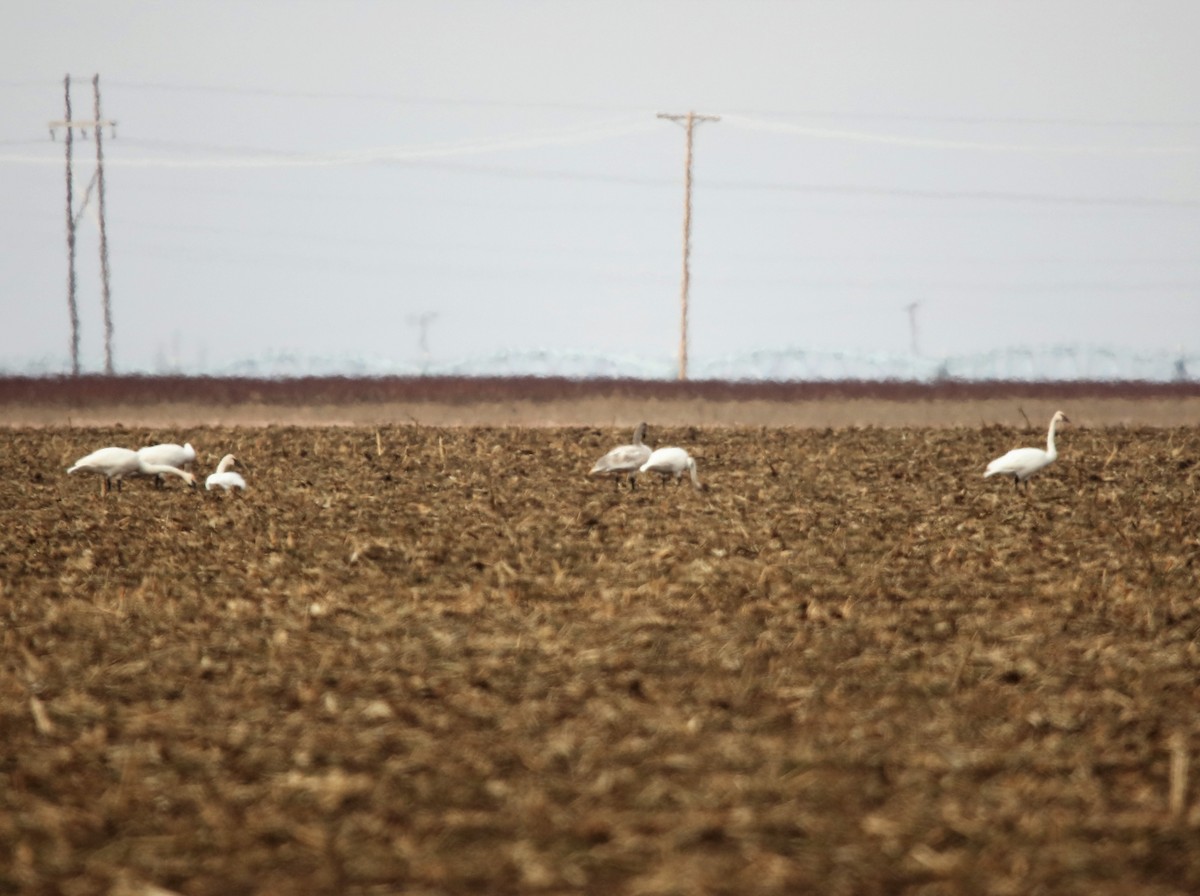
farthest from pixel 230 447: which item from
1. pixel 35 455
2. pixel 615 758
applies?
pixel 615 758

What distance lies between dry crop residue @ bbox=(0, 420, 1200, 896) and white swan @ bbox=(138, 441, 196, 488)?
2589 mm

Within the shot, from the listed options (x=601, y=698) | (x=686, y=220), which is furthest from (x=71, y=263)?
(x=601, y=698)

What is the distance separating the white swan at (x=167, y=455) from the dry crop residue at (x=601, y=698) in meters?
2.59

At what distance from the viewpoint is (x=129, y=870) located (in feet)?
21.7

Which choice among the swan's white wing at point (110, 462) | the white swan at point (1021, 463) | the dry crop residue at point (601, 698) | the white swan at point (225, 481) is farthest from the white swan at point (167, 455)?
the white swan at point (1021, 463)

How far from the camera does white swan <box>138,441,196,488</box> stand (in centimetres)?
2106

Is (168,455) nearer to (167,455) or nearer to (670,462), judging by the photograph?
(167,455)

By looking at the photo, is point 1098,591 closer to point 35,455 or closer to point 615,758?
→ point 615,758

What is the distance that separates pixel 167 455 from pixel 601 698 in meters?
13.4

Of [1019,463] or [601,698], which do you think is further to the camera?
[1019,463]

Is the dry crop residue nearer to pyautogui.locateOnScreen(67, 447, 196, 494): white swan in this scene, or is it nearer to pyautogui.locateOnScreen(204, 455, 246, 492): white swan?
pyautogui.locateOnScreen(204, 455, 246, 492): white swan

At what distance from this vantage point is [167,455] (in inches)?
836

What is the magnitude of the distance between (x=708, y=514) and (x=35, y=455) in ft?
42.5

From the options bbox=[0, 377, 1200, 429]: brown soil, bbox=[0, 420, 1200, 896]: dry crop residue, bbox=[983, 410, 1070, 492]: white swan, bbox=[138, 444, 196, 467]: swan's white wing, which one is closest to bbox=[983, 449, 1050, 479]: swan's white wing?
bbox=[983, 410, 1070, 492]: white swan
